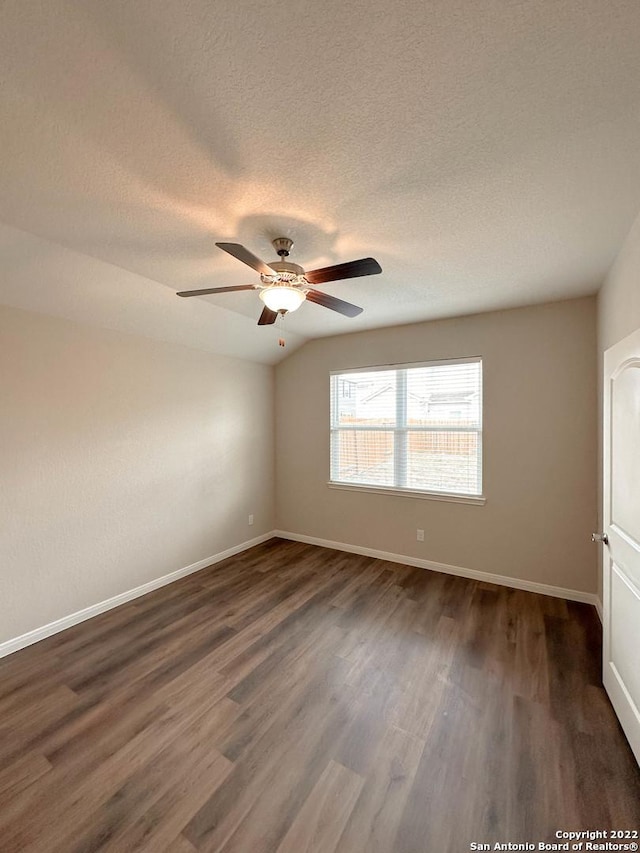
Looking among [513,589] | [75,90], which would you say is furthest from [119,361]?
[513,589]

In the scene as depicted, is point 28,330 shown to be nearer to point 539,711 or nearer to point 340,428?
point 340,428

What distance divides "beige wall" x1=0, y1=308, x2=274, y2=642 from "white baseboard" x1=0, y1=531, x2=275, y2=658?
0.05 m

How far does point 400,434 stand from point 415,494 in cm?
68

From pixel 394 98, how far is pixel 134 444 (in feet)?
10.2

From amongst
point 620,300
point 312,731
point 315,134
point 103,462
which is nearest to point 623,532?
point 620,300

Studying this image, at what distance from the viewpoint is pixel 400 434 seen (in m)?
3.89

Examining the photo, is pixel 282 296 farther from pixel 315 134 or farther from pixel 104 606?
pixel 104 606

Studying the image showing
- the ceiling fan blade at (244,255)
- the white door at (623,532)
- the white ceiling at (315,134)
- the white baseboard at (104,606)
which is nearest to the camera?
the white ceiling at (315,134)

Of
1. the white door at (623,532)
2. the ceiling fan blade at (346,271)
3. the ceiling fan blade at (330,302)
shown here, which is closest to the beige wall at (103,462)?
the ceiling fan blade at (330,302)

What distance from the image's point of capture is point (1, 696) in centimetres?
199

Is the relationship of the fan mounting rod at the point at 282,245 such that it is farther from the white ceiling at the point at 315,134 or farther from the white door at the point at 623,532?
the white door at the point at 623,532

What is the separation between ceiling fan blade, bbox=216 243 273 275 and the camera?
1475 mm

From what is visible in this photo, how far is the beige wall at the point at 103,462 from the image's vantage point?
246cm

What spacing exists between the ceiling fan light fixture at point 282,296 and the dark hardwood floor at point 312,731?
2249 mm
